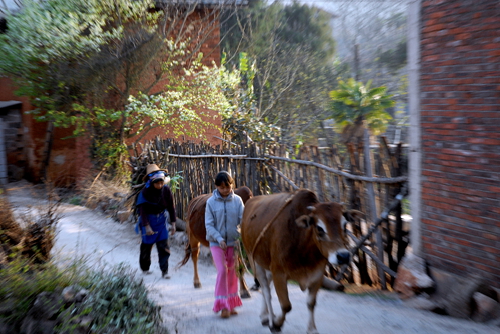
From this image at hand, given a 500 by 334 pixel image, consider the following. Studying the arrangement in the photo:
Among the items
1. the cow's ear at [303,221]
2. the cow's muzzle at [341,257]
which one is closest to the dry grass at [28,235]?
the cow's ear at [303,221]

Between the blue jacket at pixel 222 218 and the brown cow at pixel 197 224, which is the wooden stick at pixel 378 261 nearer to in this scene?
the blue jacket at pixel 222 218

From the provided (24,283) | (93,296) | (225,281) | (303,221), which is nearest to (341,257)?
(303,221)

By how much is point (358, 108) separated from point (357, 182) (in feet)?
11.2

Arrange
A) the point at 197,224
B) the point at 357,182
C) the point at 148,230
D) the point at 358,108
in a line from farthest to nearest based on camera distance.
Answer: the point at 358,108 < the point at 148,230 < the point at 197,224 < the point at 357,182

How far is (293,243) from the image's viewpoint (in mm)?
4375

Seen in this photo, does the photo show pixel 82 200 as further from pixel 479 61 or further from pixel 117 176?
pixel 479 61

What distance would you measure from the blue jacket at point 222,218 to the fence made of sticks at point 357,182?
151 centimetres

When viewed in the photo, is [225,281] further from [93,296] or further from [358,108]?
[358,108]

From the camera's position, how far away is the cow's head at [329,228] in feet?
12.3

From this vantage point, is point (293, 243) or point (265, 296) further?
point (265, 296)

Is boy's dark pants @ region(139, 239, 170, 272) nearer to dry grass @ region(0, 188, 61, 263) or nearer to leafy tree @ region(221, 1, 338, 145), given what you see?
dry grass @ region(0, 188, 61, 263)

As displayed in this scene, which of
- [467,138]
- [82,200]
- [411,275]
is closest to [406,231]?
[411,275]

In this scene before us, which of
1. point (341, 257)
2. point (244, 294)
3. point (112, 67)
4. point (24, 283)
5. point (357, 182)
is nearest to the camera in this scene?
point (341, 257)

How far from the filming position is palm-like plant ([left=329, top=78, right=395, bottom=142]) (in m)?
8.69
